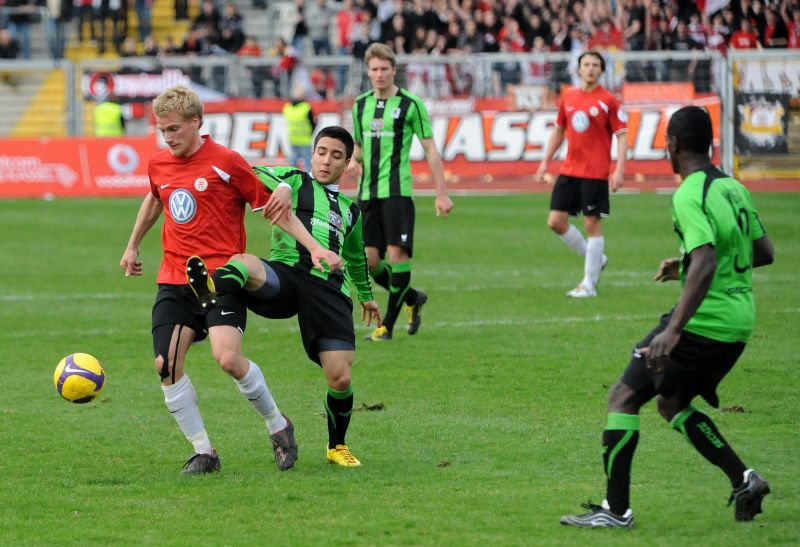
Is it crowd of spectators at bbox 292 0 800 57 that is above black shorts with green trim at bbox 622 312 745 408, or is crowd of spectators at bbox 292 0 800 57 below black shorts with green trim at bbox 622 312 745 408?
above

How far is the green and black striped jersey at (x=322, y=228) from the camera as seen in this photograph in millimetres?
6797

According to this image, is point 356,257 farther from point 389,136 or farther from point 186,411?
point 389,136

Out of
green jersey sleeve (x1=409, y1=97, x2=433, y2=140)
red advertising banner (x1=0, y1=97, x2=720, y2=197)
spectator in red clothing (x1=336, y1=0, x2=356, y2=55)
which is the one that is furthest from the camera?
spectator in red clothing (x1=336, y1=0, x2=356, y2=55)

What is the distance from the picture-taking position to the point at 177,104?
653 centimetres

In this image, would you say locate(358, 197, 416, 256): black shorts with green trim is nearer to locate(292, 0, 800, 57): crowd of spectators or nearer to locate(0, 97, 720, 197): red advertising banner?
locate(0, 97, 720, 197): red advertising banner

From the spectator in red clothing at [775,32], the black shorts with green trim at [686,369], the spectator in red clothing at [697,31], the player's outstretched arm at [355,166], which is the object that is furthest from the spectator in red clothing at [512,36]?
the black shorts with green trim at [686,369]

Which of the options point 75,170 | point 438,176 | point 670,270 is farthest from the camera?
point 75,170

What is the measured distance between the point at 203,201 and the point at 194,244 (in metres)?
0.23

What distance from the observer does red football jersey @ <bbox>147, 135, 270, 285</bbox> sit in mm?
6723

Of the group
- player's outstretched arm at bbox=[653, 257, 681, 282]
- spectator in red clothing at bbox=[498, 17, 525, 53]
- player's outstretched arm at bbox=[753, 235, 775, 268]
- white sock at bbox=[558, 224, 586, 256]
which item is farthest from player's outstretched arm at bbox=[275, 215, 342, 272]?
spectator in red clothing at bbox=[498, 17, 525, 53]

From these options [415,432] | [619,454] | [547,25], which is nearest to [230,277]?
[415,432]

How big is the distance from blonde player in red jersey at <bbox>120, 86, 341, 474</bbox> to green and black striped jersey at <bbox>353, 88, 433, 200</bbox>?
4342 millimetres

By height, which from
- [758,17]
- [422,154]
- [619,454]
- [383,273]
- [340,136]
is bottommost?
[422,154]

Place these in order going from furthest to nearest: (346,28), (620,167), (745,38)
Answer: (346,28) → (745,38) → (620,167)
